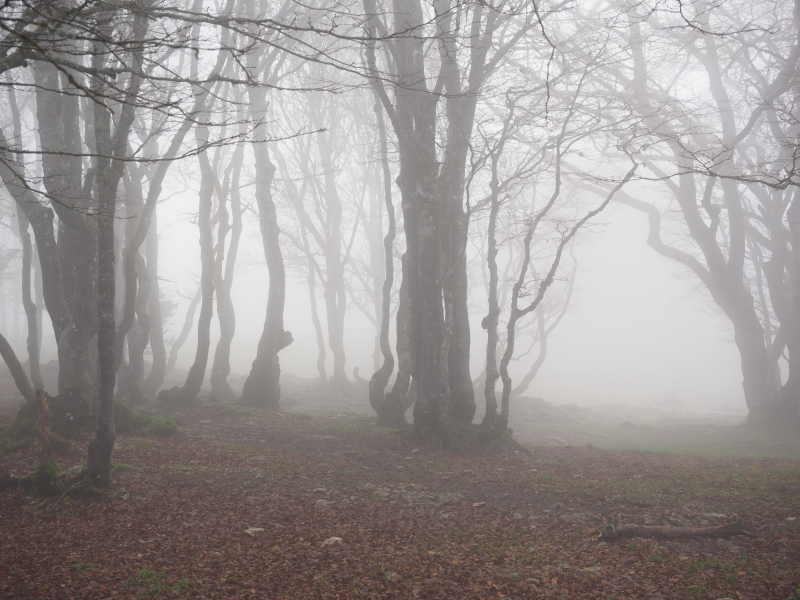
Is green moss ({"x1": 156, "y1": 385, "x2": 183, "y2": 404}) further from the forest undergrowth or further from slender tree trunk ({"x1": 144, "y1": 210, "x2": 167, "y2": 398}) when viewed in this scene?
the forest undergrowth

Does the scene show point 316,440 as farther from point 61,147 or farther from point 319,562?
point 61,147

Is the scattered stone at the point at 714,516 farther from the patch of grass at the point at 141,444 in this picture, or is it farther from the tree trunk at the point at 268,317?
the tree trunk at the point at 268,317

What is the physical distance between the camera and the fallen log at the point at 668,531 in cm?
509

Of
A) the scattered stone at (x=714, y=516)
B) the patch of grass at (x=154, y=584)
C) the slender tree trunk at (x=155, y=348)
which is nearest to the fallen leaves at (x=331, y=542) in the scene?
the patch of grass at (x=154, y=584)

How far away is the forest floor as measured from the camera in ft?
13.8

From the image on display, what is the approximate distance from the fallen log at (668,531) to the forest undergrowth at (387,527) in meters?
0.11

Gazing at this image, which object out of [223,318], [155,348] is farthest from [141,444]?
[155,348]

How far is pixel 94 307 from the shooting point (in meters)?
8.65

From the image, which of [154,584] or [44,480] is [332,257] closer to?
→ [44,480]

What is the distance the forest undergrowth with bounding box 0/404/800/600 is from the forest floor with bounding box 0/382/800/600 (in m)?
0.02

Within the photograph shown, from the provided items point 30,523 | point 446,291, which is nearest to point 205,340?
point 446,291

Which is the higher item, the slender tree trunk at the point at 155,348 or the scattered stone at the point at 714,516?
the slender tree trunk at the point at 155,348

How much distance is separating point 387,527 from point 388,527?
1 cm

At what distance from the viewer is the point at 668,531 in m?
5.14
